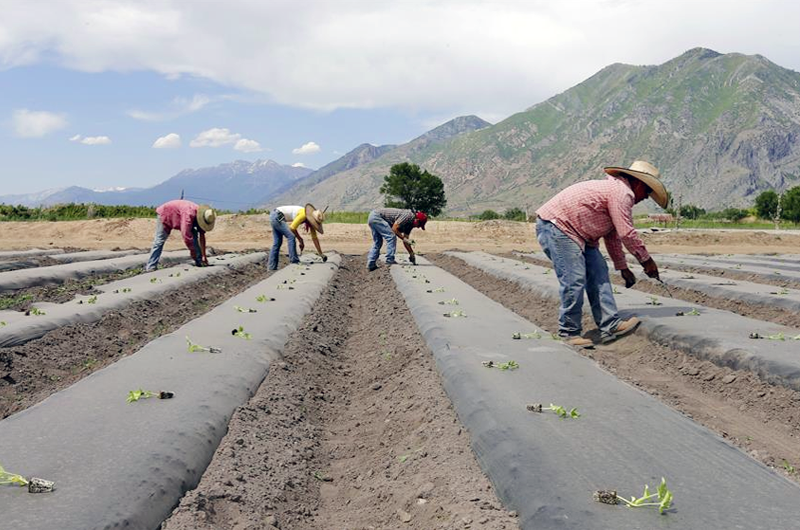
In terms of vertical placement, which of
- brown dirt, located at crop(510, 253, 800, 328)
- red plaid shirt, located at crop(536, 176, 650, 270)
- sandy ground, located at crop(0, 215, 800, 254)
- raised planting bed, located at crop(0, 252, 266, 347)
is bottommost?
brown dirt, located at crop(510, 253, 800, 328)

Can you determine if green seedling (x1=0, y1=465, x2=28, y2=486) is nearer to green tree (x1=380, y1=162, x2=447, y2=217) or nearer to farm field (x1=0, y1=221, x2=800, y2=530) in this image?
farm field (x1=0, y1=221, x2=800, y2=530)

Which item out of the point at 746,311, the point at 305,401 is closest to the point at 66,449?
the point at 305,401

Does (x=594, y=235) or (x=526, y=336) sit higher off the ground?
(x=594, y=235)

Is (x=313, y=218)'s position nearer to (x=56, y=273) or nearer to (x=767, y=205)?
(x=56, y=273)

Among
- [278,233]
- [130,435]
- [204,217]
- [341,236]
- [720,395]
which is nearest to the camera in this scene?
[130,435]

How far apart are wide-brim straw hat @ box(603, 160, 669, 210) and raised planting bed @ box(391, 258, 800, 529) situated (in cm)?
224

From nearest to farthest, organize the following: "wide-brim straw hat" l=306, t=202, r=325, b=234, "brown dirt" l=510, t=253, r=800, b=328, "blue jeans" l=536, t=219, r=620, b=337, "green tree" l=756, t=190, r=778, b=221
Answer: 1. "blue jeans" l=536, t=219, r=620, b=337
2. "brown dirt" l=510, t=253, r=800, b=328
3. "wide-brim straw hat" l=306, t=202, r=325, b=234
4. "green tree" l=756, t=190, r=778, b=221

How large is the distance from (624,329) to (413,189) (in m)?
71.2

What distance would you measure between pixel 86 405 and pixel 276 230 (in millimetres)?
11462

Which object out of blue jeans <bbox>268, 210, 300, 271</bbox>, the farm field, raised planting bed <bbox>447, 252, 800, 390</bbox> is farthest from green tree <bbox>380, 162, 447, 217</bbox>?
raised planting bed <bbox>447, 252, 800, 390</bbox>

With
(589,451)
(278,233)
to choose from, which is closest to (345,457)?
(589,451)

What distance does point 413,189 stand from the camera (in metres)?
77.8

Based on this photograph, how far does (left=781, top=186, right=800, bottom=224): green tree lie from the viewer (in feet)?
247

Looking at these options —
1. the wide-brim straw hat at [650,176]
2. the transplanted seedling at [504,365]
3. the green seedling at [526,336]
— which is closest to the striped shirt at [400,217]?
the wide-brim straw hat at [650,176]
